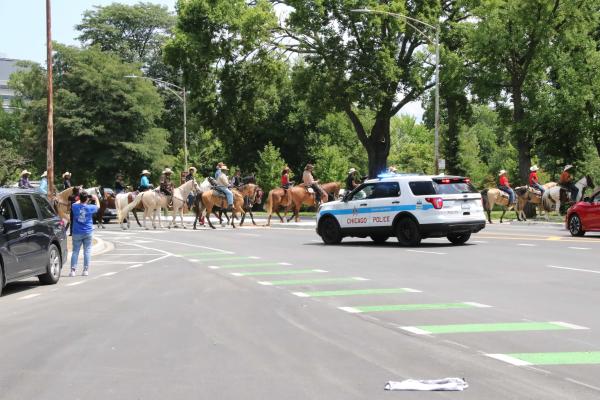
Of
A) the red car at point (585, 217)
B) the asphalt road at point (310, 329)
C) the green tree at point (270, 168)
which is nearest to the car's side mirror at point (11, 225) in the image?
the asphalt road at point (310, 329)

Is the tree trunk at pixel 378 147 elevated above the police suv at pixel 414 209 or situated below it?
above

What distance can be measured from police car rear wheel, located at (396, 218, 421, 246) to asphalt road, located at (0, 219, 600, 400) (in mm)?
2794

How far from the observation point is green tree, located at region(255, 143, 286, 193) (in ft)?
211

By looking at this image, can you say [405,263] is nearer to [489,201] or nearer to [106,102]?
[489,201]

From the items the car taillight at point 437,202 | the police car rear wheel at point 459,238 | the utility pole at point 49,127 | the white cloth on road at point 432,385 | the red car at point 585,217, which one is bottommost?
the white cloth on road at point 432,385

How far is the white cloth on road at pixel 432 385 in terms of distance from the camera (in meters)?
6.67

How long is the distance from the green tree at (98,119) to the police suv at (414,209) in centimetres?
4381

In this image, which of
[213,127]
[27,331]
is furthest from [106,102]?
[27,331]

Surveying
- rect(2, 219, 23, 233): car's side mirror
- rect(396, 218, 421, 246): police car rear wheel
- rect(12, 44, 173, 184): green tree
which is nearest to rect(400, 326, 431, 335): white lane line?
rect(2, 219, 23, 233): car's side mirror

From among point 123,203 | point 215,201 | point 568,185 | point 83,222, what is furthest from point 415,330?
point 123,203

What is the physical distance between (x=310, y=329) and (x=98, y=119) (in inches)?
2290

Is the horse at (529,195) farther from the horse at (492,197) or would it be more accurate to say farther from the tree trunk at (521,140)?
the tree trunk at (521,140)

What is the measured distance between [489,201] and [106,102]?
126 ft

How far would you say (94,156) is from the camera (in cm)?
6550
